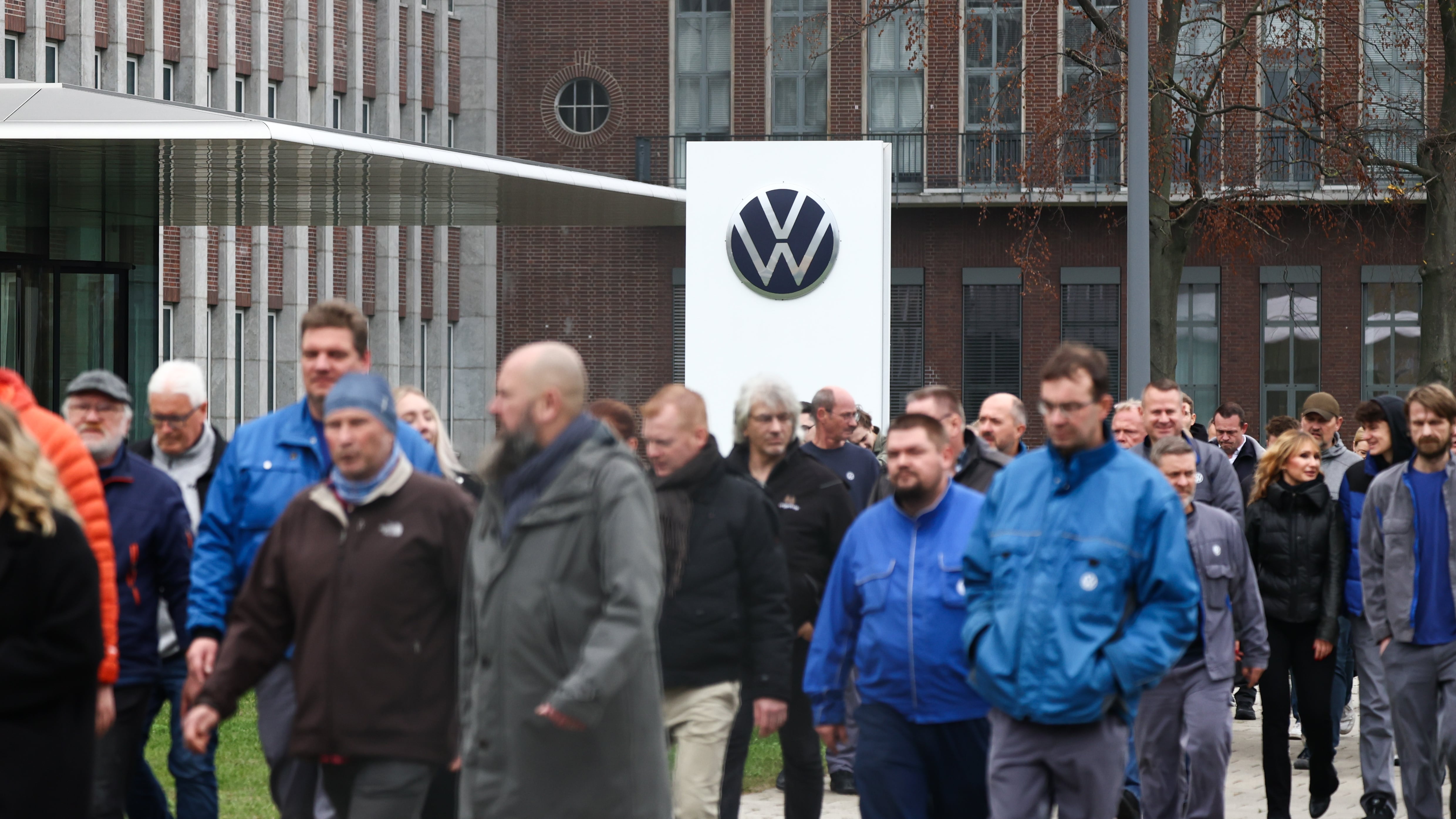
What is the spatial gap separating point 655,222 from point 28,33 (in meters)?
10.3

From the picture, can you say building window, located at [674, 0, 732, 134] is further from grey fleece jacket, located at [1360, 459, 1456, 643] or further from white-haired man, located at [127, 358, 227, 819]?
white-haired man, located at [127, 358, 227, 819]

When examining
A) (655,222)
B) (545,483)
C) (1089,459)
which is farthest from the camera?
(655,222)

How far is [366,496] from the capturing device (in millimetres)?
5504

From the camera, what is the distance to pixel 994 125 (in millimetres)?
39188

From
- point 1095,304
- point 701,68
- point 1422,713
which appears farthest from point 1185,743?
point 701,68

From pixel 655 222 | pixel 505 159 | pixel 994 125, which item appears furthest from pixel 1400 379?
pixel 505 159

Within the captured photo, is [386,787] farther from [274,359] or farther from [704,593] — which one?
[274,359]

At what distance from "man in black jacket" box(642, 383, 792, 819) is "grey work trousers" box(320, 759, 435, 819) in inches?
63.6

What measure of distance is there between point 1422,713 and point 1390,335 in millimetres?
31946

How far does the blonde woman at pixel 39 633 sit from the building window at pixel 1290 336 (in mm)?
36232

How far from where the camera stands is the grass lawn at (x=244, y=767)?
9641 mm

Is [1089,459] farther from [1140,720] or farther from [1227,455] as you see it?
[1227,455]

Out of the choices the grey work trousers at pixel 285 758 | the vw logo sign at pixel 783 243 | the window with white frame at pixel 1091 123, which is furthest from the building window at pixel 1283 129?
the grey work trousers at pixel 285 758

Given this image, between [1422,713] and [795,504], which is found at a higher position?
[795,504]
